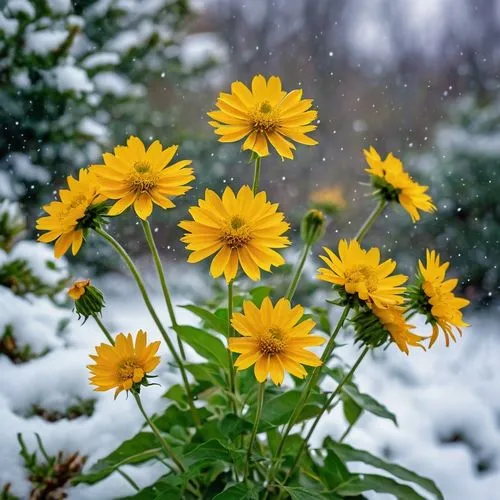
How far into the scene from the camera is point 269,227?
45 centimetres

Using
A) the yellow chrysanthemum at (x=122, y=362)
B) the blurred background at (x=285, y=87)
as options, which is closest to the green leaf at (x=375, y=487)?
the yellow chrysanthemum at (x=122, y=362)

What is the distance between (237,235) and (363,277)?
90 millimetres

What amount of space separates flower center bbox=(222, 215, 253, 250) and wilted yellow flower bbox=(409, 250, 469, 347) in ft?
0.45

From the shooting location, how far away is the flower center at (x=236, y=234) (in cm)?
45

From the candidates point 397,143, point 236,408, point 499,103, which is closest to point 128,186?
point 236,408

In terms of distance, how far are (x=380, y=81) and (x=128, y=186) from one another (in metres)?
2.36

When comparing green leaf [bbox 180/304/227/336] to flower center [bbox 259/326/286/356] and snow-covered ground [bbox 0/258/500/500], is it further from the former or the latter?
snow-covered ground [bbox 0/258/500/500]

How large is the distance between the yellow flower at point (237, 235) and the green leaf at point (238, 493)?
16cm

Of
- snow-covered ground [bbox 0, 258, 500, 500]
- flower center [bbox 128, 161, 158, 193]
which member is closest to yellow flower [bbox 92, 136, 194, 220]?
flower center [bbox 128, 161, 158, 193]

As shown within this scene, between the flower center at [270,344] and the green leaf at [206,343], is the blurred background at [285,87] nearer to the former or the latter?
the green leaf at [206,343]

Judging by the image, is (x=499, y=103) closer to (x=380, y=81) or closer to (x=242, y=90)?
(x=380, y=81)

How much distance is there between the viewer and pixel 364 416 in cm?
109

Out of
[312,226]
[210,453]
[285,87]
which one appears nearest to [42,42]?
[312,226]

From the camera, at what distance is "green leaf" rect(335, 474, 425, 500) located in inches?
23.1
